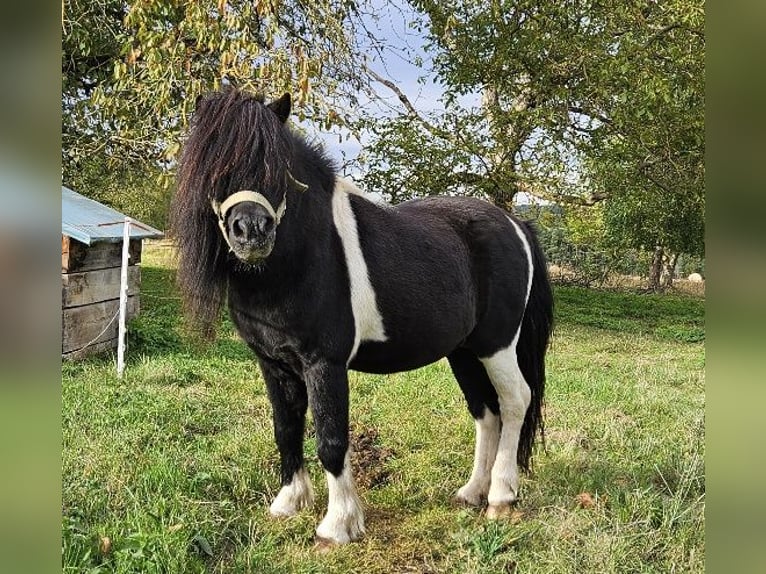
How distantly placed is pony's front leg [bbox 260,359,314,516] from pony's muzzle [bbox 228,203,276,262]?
916mm

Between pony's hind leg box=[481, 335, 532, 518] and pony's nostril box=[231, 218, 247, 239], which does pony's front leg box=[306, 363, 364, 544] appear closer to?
pony's nostril box=[231, 218, 247, 239]

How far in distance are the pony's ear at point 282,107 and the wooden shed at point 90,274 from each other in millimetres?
4052

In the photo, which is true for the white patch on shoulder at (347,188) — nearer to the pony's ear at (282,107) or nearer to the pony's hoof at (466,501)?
the pony's ear at (282,107)

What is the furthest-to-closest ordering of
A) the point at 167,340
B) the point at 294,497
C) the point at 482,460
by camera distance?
the point at 167,340 → the point at 482,460 → the point at 294,497

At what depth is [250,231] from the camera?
2201 millimetres

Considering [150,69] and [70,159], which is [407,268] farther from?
[70,159]

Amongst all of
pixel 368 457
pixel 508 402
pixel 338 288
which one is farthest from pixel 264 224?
pixel 368 457

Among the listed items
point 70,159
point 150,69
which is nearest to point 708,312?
point 150,69

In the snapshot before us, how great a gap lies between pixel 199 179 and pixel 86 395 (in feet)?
10.7

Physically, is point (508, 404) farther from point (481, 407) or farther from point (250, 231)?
point (250, 231)

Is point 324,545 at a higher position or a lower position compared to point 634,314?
lower

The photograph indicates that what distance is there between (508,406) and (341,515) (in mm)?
1136

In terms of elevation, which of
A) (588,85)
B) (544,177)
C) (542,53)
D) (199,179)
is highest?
(542,53)

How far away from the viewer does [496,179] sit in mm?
10500
